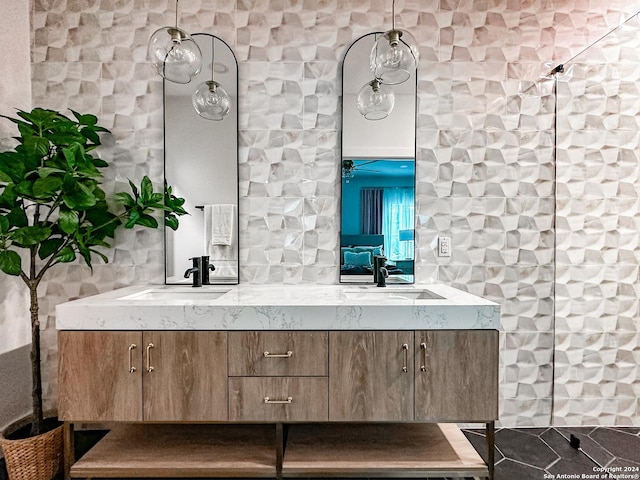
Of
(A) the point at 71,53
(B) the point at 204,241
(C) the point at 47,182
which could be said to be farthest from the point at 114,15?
(B) the point at 204,241

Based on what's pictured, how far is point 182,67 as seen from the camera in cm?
162

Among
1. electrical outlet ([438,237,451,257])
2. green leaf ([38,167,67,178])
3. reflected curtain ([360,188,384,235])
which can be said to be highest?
green leaf ([38,167,67,178])

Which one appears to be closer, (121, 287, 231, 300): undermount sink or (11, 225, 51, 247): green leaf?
(11, 225, 51, 247): green leaf

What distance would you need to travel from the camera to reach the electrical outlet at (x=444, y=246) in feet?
7.45

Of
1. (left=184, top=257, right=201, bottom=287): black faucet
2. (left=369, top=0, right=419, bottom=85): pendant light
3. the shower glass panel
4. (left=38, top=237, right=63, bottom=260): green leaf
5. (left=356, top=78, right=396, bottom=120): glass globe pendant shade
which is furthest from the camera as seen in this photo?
(left=184, top=257, right=201, bottom=287): black faucet

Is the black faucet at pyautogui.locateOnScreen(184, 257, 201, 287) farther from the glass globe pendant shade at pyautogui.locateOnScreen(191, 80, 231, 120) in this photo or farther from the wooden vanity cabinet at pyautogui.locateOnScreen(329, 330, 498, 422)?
the wooden vanity cabinet at pyautogui.locateOnScreen(329, 330, 498, 422)

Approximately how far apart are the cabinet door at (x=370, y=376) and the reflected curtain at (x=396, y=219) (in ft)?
2.35

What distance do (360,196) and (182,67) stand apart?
44.1 inches

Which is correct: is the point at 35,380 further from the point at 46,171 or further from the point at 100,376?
the point at 46,171

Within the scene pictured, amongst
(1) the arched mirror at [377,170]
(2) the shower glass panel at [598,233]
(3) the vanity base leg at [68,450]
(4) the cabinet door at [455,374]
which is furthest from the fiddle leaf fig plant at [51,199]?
(2) the shower glass panel at [598,233]

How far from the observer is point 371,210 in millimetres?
2229

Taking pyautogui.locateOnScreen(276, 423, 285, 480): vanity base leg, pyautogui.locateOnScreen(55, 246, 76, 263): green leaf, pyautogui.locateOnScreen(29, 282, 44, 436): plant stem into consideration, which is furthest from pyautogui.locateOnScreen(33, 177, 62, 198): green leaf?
pyautogui.locateOnScreen(276, 423, 285, 480): vanity base leg

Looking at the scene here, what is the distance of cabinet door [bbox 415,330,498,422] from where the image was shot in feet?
5.29

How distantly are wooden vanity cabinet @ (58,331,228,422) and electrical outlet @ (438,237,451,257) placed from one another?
4.38 feet
